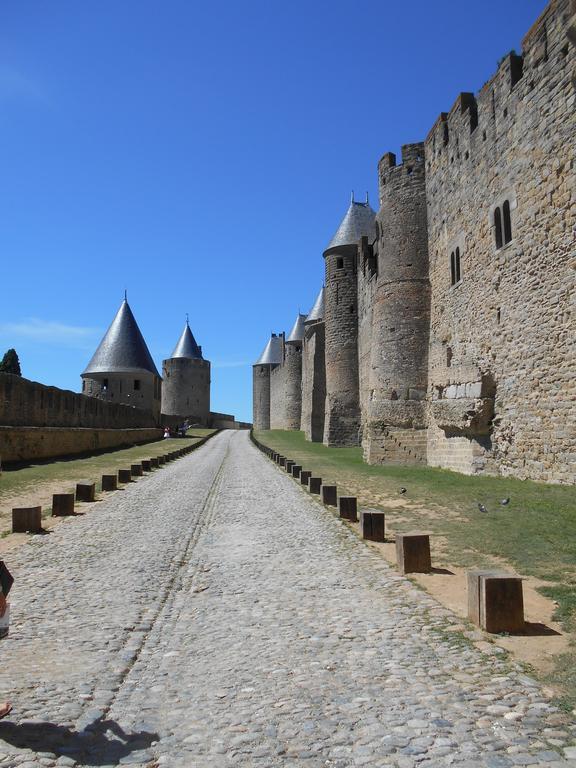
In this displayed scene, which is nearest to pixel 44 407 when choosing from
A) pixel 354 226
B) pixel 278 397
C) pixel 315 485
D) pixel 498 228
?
pixel 315 485

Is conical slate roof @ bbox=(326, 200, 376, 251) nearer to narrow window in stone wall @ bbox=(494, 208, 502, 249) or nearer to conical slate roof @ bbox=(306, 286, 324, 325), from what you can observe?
conical slate roof @ bbox=(306, 286, 324, 325)

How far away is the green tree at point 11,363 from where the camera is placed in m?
48.7

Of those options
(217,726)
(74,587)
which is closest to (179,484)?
(74,587)

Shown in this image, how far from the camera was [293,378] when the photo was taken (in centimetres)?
5472

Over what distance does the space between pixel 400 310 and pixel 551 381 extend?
331 inches

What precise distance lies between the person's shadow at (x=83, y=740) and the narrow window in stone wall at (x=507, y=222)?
1329 cm

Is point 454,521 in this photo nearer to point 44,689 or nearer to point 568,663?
point 568,663

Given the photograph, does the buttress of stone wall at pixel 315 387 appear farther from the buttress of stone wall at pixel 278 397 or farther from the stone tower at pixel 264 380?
the stone tower at pixel 264 380

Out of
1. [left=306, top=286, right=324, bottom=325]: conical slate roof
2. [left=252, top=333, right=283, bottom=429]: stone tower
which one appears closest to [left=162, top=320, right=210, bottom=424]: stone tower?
[left=252, top=333, right=283, bottom=429]: stone tower

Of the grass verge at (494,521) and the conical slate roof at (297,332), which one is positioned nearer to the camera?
the grass verge at (494,521)

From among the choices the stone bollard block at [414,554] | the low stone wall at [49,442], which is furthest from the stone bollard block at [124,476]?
the stone bollard block at [414,554]

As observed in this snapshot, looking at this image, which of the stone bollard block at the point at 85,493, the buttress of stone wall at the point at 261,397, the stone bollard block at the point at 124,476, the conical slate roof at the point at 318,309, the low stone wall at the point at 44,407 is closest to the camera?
the stone bollard block at the point at 85,493

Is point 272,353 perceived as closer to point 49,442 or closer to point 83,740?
point 49,442

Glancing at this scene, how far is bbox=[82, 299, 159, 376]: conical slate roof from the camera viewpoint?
173 ft
